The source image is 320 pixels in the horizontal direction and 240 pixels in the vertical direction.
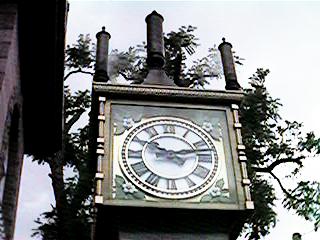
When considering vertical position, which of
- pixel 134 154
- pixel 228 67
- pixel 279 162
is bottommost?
pixel 134 154

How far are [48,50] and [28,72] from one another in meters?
0.29

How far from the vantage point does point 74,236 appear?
7.29m

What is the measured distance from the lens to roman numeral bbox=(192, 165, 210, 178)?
3781 mm

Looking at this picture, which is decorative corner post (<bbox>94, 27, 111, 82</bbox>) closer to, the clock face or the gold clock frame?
the gold clock frame

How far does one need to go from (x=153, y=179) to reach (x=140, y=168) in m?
0.12

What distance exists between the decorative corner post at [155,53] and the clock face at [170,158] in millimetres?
467

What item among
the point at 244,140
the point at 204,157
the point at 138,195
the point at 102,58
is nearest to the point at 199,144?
the point at 204,157

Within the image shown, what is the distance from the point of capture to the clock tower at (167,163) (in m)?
3.59

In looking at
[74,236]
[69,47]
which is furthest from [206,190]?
[69,47]

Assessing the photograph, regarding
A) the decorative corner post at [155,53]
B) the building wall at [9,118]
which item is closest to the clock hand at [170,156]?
the decorative corner post at [155,53]

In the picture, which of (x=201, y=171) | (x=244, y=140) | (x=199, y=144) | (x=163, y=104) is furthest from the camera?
(x=244, y=140)

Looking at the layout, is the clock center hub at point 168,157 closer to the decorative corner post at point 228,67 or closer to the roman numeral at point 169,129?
the roman numeral at point 169,129

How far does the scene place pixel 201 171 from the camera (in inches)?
149

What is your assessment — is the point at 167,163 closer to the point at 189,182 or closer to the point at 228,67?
the point at 189,182
